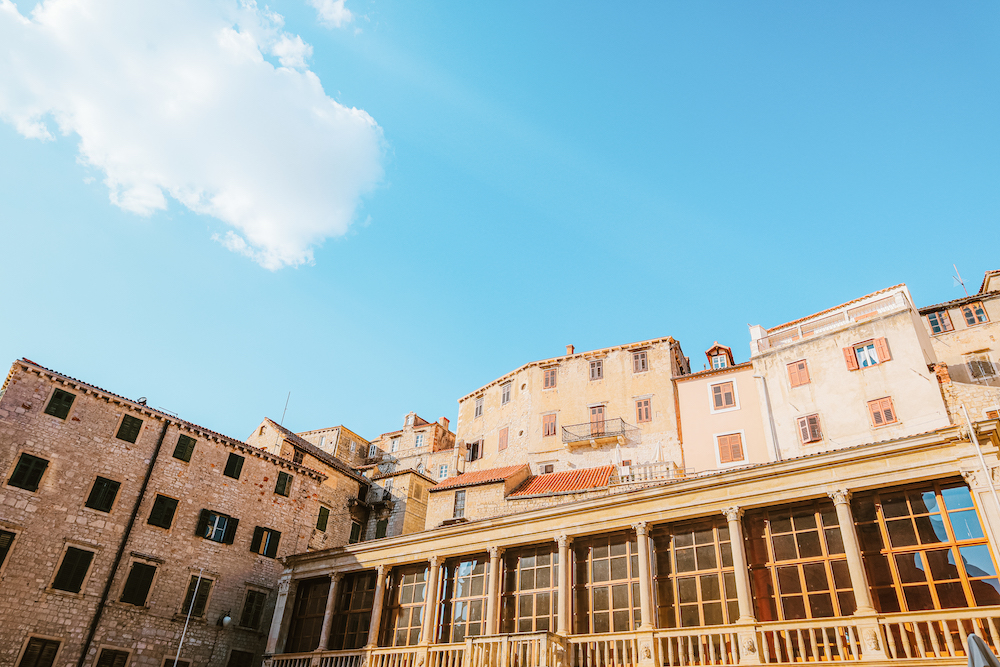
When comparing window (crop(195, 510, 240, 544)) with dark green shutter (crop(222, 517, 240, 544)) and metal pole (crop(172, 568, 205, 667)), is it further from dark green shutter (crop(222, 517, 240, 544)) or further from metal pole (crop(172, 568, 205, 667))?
metal pole (crop(172, 568, 205, 667))

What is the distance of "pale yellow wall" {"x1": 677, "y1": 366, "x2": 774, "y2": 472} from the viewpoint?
32.6 m

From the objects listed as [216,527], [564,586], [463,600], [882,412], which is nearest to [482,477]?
[216,527]

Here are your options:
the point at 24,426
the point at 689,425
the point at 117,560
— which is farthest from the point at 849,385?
the point at 24,426


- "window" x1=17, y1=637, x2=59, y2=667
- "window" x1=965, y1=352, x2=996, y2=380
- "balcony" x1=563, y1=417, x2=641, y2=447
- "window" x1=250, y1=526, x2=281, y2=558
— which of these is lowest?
"window" x1=17, y1=637, x2=59, y2=667

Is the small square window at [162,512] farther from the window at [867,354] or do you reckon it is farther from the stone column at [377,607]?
the window at [867,354]

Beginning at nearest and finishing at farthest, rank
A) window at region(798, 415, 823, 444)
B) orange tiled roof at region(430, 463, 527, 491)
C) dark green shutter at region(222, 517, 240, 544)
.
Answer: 1. dark green shutter at region(222, 517, 240, 544)
2. window at region(798, 415, 823, 444)
3. orange tiled roof at region(430, 463, 527, 491)

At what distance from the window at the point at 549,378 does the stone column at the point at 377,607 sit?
23322 mm

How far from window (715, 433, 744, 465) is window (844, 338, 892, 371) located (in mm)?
6509

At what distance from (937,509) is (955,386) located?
17840mm

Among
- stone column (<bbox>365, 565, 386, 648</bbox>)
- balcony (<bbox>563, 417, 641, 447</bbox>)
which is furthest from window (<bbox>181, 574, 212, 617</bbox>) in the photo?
balcony (<bbox>563, 417, 641, 447</bbox>)

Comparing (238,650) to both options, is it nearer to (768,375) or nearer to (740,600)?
(740,600)

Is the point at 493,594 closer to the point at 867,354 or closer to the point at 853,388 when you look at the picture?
the point at 853,388

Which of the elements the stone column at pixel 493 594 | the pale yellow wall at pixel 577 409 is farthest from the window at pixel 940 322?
the stone column at pixel 493 594

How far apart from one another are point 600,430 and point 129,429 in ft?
83.9
